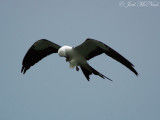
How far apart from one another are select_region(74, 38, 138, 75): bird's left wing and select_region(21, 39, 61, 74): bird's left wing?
2.77ft

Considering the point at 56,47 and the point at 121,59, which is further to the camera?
the point at 56,47

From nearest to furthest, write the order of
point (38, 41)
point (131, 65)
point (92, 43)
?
point (131, 65)
point (92, 43)
point (38, 41)

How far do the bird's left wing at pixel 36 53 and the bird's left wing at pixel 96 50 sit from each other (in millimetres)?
844

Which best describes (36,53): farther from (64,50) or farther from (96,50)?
(96,50)

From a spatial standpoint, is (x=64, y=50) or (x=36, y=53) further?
(x=36, y=53)

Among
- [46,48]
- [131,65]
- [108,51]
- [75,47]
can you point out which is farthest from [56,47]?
[131,65]

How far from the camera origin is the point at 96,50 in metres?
7.60

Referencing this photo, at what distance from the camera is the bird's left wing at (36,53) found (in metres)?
8.30

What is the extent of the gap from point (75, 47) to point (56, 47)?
0.79 m

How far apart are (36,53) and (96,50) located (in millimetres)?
1596

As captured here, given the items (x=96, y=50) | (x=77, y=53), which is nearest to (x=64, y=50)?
(x=77, y=53)

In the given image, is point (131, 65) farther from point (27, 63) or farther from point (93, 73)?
point (27, 63)

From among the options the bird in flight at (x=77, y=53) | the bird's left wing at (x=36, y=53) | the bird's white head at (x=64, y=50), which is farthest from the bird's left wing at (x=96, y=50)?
the bird's left wing at (x=36, y=53)

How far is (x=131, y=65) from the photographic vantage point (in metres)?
6.76
